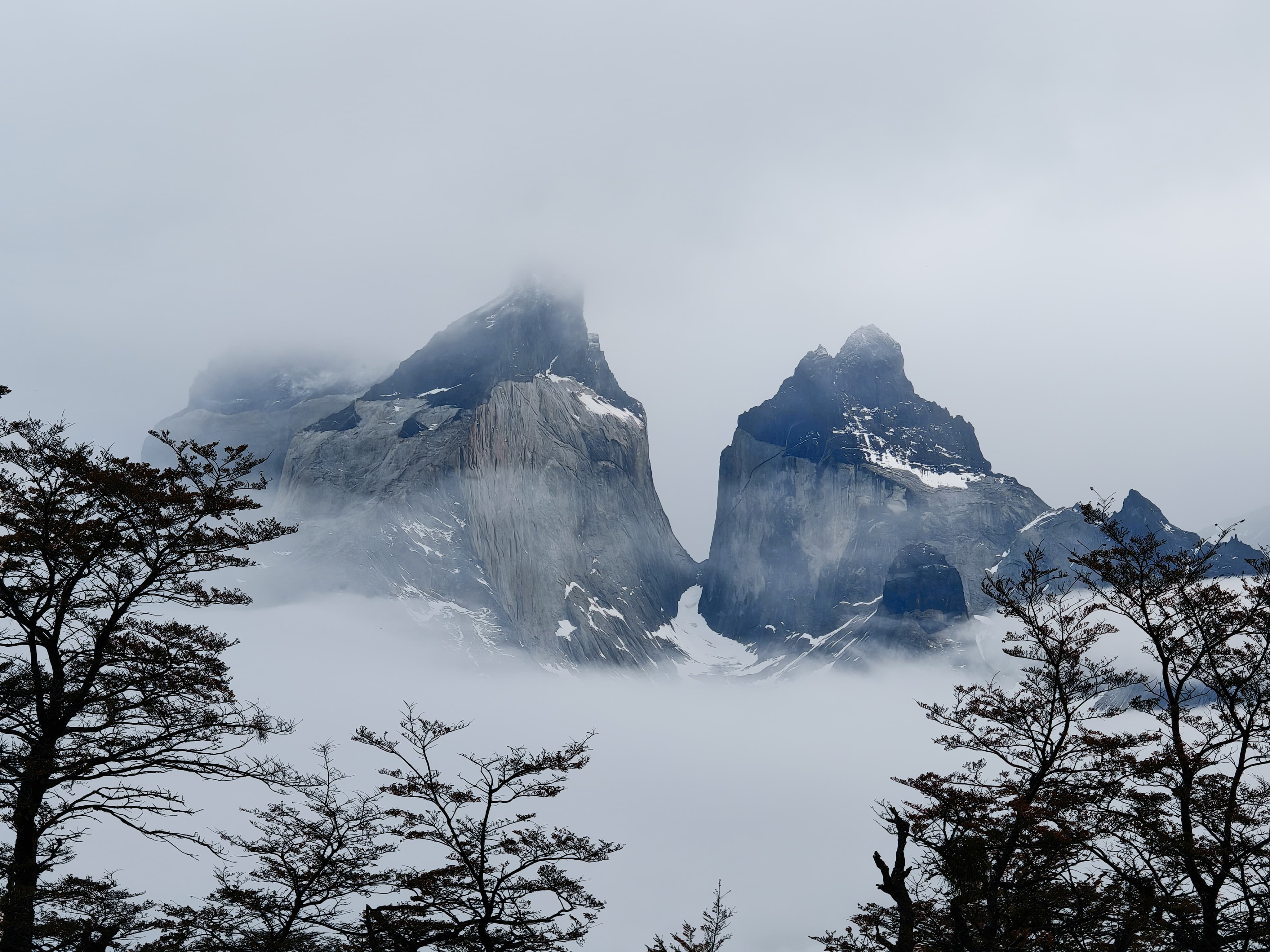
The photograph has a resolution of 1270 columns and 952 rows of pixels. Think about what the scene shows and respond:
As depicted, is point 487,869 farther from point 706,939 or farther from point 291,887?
point 706,939

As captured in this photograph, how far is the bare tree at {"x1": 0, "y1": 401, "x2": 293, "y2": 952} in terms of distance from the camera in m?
21.0

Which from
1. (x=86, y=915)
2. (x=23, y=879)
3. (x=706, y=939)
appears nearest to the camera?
(x=23, y=879)

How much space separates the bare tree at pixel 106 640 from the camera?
69.0 feet

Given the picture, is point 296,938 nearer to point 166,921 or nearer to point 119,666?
point 166,921

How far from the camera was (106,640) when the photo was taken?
22.4 metres

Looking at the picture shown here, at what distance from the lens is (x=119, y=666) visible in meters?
23.1

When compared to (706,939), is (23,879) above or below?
above

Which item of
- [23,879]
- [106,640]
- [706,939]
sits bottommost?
[706,939]

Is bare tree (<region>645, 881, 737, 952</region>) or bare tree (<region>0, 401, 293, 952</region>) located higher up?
bare tree (<region>0, 401, 293, 952</region>)

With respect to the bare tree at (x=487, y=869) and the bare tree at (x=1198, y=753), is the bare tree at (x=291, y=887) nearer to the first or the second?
the bare tree at (x=487, y=869)

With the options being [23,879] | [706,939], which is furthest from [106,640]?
[706,939]

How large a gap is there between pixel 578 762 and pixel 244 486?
10559 mm

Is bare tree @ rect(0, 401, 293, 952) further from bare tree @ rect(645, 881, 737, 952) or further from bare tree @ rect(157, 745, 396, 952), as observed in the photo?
bare tree @ rect(645, 881, 737, 952)

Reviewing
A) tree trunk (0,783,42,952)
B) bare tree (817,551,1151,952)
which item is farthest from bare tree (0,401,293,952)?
bare tree (817,551,1151,952)
